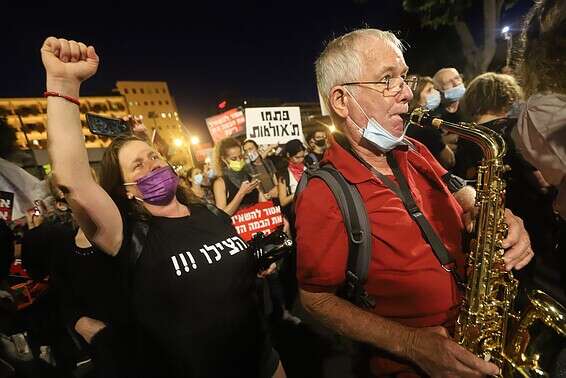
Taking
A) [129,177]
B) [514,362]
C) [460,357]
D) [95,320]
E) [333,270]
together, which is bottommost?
[514,362]

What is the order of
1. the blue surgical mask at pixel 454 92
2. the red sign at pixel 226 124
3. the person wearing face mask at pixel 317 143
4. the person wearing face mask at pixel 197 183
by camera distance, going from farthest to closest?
the red sign at pixel 226 124
the person wearing face mask at pixel 197 183
the person wearing face mask at pixel 317 143
the blue surgical mask at pixel 454 92

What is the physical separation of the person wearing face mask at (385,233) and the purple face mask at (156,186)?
105cm

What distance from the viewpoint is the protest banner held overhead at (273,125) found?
7711 millimetres

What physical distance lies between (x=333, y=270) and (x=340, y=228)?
0.77 ft

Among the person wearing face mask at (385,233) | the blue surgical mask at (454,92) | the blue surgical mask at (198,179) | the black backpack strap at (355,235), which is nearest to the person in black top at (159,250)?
the person wearing face mask at (385,233)

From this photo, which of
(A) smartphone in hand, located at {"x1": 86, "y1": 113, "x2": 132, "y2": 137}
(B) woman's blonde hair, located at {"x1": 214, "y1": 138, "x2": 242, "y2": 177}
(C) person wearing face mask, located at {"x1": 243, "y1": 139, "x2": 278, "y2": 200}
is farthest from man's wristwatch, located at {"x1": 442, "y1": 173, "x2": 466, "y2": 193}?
(B) woman's blonde hair, located at {"x1": 214, "y1": 138, "x2": 242, "y2": 177}

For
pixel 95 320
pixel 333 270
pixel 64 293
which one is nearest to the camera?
pixel 333 270

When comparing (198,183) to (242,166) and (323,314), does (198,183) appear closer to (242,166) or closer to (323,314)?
(242,166)

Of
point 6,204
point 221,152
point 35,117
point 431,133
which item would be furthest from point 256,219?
point 35,117

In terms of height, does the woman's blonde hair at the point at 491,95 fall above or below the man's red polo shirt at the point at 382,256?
above

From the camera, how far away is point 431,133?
419 cm

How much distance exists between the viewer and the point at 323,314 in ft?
6.05

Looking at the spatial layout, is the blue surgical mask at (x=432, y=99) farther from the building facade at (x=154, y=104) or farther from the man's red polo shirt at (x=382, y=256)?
the building facade at (x=154, y=104)

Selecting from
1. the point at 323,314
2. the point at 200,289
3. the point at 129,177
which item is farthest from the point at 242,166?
the point at 323,314
